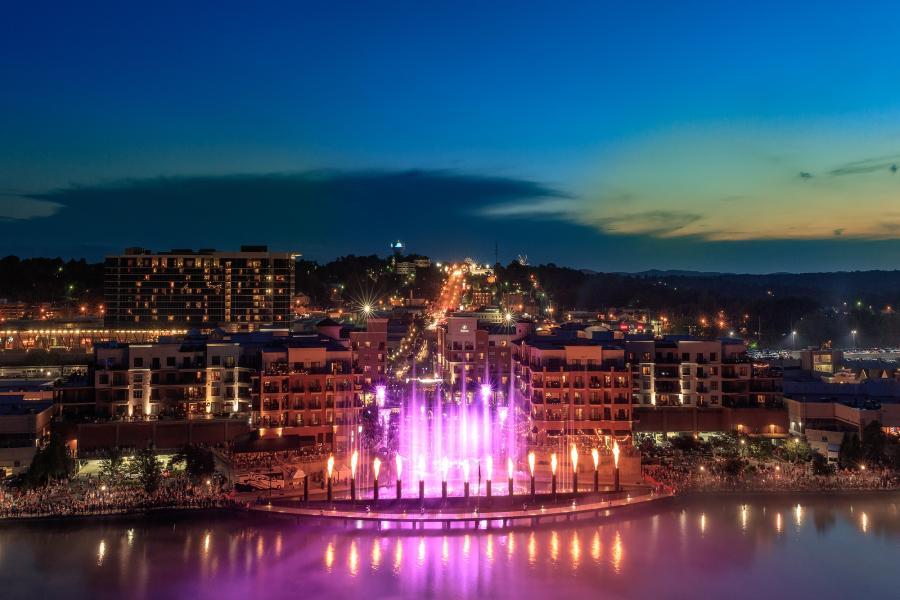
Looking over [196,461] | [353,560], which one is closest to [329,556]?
[353,560]

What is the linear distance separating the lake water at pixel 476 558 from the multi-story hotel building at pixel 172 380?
645 centimetres

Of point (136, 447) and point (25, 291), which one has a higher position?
point (25, 291)

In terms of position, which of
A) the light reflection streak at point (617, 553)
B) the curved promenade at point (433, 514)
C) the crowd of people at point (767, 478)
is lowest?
the light reflection streak at point (617, 553)

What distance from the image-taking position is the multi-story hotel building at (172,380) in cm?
2461

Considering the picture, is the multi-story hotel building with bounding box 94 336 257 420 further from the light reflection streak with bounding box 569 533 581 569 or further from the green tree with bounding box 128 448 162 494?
the light reflection streak with bounding box 569 533 581 569

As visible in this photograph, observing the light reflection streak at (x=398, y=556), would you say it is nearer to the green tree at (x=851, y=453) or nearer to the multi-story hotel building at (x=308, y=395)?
the multi-story hotel building at (x=308, y=395)

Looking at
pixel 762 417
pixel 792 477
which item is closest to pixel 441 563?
pixel 792 477

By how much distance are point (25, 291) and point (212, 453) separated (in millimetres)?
56718

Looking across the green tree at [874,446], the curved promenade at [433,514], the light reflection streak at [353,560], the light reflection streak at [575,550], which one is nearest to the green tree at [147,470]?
the curved promenade at [433,514]

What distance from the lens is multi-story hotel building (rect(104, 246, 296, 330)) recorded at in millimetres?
60906

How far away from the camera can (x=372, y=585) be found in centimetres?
1544

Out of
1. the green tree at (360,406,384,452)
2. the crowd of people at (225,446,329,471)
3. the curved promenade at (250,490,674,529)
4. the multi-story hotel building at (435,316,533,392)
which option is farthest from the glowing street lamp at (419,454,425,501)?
the multi-story hotel building at (435,316,533,392)

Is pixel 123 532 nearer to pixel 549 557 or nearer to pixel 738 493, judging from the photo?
pixel 549 557

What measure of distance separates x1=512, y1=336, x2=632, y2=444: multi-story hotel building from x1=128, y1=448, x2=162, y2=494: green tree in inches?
454
